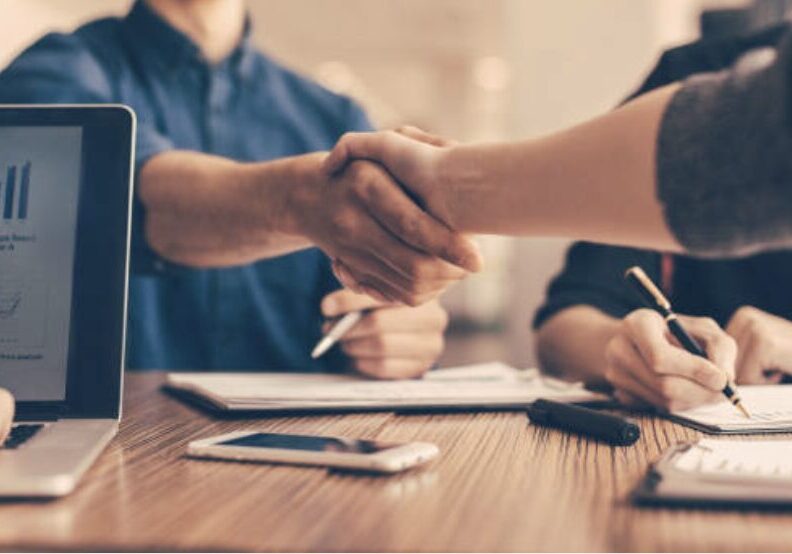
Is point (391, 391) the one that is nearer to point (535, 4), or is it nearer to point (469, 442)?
point (469, 442)

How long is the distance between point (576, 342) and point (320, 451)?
2.01 ft

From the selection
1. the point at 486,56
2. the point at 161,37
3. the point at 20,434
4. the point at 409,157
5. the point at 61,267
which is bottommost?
the point at 20,434

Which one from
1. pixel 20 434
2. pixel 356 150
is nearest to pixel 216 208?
pixel 356 150

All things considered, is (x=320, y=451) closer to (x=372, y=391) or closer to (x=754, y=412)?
(x=372, y=391)

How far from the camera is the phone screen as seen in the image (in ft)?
1.92

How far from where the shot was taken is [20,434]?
1.99 ft

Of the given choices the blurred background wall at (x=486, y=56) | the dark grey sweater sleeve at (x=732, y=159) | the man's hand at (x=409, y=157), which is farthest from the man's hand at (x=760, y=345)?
the blurred background wall at (x=486, y=56)

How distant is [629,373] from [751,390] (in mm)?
148

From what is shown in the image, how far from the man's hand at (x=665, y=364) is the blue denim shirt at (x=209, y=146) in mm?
479

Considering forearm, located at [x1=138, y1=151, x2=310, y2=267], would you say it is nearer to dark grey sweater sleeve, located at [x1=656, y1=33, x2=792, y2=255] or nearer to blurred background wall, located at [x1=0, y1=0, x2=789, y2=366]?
dark grey sweater sleeve, located at [x1=656, y1=33, x2=792, y2=255]

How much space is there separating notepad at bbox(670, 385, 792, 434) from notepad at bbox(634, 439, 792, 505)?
13 centimetres

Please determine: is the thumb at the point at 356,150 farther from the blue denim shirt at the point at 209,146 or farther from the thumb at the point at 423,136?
the blue denim shirt at the point at 209,146

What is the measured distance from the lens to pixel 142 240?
1.11 meters

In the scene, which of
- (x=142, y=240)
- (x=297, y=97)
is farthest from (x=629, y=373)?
(x=297, y=97)
